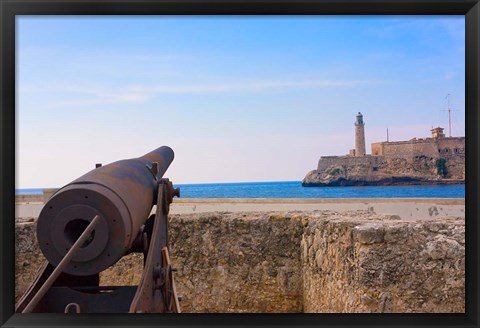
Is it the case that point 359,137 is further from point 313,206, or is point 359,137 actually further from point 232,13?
point 232,13

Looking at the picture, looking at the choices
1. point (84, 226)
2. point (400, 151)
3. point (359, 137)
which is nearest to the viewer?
point (84, 226)

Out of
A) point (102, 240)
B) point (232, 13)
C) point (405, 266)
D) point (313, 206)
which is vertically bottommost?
point (405, 266)

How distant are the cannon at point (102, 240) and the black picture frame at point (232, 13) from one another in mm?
446

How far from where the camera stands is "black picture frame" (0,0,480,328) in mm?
3039

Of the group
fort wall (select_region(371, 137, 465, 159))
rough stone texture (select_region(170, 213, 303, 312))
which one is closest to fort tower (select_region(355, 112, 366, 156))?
fort wall (select_region(371, 137, 465, 159))

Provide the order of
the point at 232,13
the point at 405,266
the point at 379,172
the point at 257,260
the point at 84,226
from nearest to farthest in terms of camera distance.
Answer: the point at 232,13, the point at 84,226, the point at 405,266, the point at 257,260, the point at 379,172

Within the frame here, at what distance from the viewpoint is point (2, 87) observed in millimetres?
3176

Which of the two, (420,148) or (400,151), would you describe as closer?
(420,148)

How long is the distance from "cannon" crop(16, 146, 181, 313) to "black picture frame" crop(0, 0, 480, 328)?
446 millimetres

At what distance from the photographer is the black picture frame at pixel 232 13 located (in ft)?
9.97

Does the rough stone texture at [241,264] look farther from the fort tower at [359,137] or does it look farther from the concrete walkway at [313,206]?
the fort tower at [359,137]

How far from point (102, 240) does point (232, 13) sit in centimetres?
157

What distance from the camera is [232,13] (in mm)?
3199

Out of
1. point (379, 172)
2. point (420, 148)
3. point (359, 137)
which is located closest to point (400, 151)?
point (420, 148)
